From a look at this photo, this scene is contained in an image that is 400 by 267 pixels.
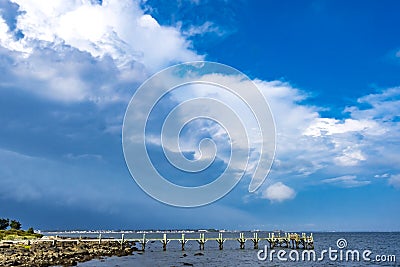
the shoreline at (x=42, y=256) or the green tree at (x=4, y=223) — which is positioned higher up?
the green tree at (x=4, y=223)

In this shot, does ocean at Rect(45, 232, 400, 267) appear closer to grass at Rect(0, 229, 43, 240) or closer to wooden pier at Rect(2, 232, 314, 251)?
wooden pier at Rect(2, 232, 314, 251)

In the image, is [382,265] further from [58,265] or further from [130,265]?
[58,265]

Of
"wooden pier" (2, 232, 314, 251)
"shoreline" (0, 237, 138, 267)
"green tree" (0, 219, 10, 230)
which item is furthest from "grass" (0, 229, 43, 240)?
"green tree" (0, 219, 10, 230)

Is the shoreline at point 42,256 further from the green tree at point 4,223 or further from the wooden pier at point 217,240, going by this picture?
the green tree at point 4,223

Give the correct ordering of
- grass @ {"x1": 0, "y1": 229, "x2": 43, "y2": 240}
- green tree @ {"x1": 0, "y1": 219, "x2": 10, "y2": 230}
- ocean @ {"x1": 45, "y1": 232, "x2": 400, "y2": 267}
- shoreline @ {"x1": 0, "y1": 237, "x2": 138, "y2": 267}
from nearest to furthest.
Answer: shoreline @ {"x1": 0, "y1": 237, "x2": 138, "y2": 267}
ocean @ {"x1": 45, "y1": 232, "x2": 400, "y2": 267}
grass @ {"x1": 0, "y1": 229, "x2": 43, "y2": 240}
green tree @ {"x1": 0, "y1": 219, "x2": 10, "y2": 230}

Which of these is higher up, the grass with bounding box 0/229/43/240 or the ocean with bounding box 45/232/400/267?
the grass with bounding box 0/229/43/240

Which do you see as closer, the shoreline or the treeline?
the shoreline

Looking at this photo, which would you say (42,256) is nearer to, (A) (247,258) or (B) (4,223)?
(A) (247,258)

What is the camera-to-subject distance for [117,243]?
8388 centimetres

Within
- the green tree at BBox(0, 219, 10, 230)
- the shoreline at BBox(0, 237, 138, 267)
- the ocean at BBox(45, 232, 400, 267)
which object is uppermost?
the green tree at BBox(0, 219, 10, 230)

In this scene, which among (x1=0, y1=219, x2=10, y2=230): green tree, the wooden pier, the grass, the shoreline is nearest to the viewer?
the shoreline

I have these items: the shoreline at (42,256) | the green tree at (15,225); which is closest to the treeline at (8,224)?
the green tree at (15,225)

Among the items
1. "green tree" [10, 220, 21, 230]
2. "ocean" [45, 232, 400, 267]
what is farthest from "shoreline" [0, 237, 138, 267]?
"green tree" [10, 220, 21, 230]

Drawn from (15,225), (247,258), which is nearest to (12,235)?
(15,225)
